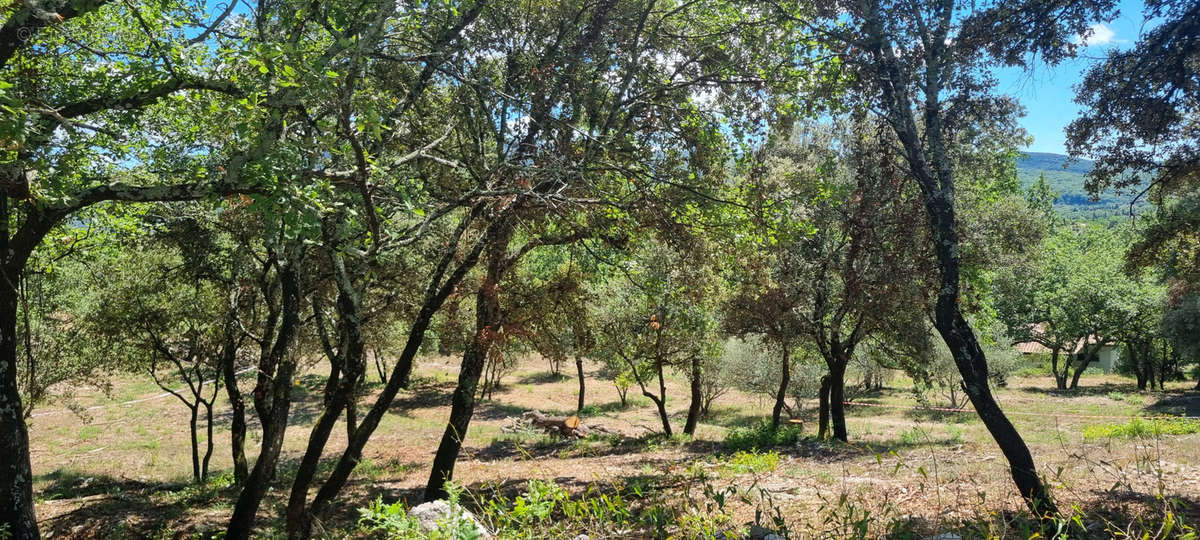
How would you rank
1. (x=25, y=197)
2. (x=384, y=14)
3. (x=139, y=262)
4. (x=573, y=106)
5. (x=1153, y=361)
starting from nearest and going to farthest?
1. (x=384, y=14)
2. (x=25, y=197)
3. (x=573, y=106)
4. (x=139, y=262)
5. (x=1153, y=361)

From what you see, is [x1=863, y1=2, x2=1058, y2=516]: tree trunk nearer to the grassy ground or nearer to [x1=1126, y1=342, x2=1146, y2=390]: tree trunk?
the grassy ground

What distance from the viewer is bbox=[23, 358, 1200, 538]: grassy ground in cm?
615

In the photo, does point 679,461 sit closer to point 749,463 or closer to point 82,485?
point 749,463

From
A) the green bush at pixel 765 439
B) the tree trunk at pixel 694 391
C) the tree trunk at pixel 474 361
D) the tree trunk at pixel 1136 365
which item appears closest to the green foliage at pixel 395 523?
the tree trunk at pixel 474 361

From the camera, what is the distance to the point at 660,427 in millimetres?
27438

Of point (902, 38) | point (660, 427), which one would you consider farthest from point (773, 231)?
point (660, 427)

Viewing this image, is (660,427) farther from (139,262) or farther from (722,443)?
(139,262)

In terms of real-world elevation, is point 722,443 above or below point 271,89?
below

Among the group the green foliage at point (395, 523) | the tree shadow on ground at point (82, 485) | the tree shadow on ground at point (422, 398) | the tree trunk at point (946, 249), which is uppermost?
the tree trunk at point (946, 249)

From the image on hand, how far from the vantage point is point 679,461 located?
14773 millimetres

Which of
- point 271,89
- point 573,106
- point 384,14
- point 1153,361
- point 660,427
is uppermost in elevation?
point 573,106

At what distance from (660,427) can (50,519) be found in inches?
821

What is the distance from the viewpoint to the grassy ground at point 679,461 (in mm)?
6152

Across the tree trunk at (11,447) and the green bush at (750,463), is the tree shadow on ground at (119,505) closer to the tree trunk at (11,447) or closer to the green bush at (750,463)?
the tree trunk at (11,447)
